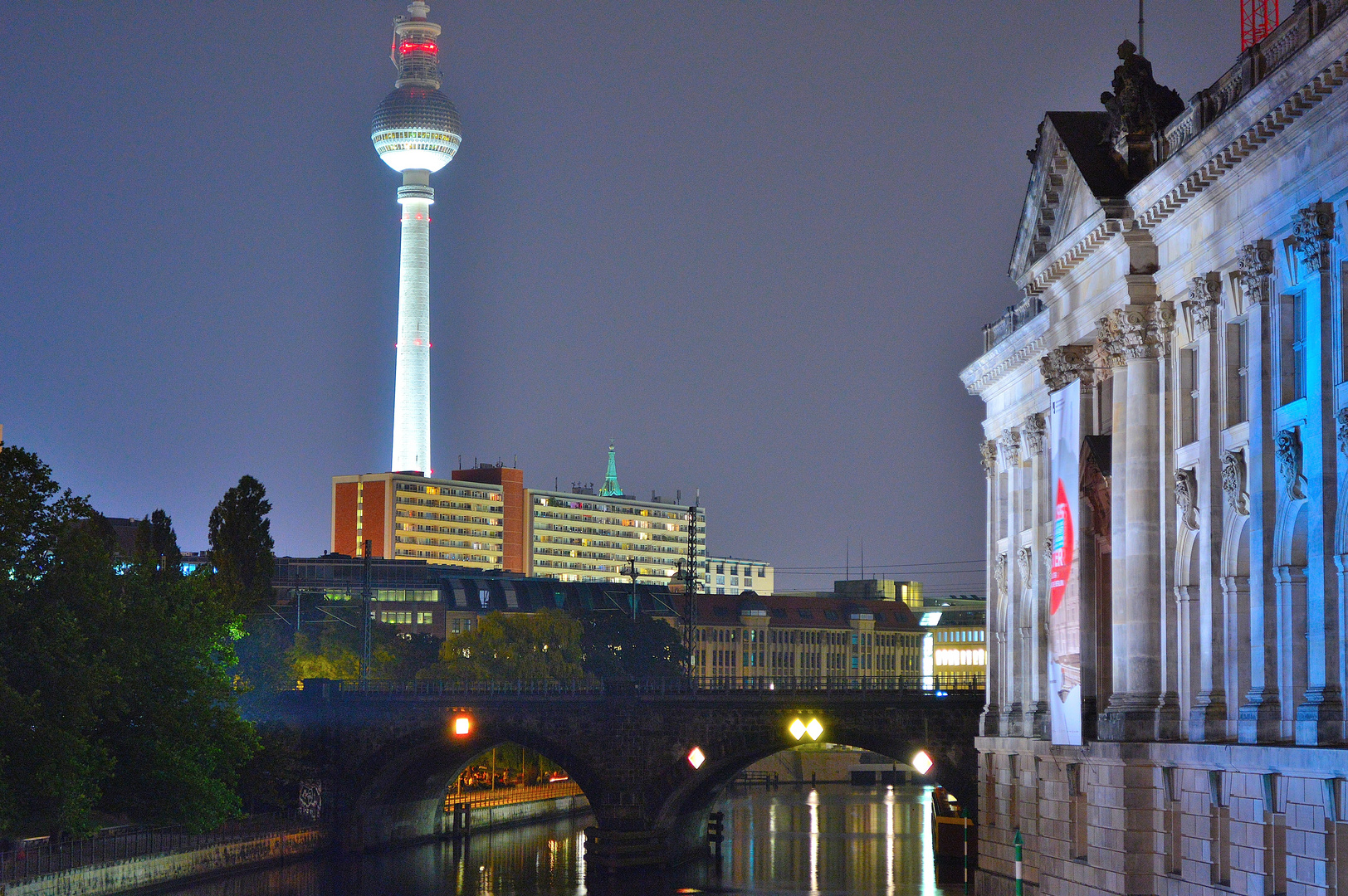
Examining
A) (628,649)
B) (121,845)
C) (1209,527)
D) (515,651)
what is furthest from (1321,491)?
(628,649)

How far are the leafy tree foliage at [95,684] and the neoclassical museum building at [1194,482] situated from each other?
3615 centimetres

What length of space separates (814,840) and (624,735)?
24.2 metres

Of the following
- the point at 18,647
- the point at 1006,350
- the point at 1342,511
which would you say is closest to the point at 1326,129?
the point at 1342,511

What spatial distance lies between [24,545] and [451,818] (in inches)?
2225

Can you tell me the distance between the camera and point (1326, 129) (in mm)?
44594

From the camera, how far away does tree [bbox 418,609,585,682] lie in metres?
159

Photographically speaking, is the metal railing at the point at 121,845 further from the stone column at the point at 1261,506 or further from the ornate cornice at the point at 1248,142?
the ornate cornice at the point at 1248,142

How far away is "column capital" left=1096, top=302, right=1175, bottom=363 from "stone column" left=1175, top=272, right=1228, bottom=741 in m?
3.59

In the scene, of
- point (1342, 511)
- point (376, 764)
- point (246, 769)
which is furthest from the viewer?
point (376, 764)

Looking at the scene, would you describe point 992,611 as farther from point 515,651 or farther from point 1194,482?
point 515,651

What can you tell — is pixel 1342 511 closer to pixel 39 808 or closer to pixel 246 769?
pixel 39 808

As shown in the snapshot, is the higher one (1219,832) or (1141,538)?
(1141,538)

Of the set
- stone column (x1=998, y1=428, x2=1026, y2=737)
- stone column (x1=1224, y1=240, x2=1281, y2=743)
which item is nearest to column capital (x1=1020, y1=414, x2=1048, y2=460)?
stone column (x1=998, y1=428, x2=1026, y2=737)

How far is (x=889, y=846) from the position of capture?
12469 cm
